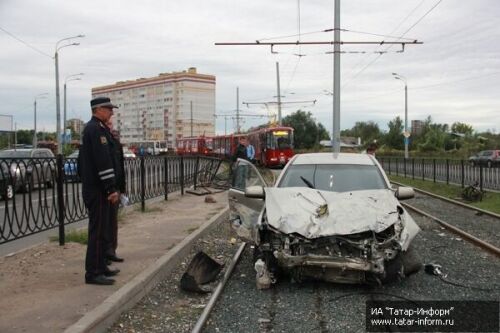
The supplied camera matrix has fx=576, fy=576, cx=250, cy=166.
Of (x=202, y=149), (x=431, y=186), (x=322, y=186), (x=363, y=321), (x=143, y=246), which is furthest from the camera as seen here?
(x=202, y=149)

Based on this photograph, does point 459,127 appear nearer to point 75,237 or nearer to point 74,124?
point 74,124

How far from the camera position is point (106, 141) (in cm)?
604

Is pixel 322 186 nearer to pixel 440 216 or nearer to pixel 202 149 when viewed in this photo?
pixel 440 216

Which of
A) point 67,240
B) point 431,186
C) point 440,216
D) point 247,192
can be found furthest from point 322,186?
point 431,186

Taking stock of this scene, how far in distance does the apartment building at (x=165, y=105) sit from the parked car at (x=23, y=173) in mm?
93726

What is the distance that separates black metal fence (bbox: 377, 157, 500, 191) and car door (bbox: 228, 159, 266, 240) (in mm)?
12755

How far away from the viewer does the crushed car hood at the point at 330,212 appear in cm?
602

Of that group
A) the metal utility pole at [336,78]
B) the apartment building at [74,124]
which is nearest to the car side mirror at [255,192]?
the metal utility pole at [336,78]

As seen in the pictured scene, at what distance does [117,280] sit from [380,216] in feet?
9.71

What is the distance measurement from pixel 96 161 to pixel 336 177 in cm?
324

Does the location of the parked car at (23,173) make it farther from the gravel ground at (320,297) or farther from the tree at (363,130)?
the tree at (363,130)

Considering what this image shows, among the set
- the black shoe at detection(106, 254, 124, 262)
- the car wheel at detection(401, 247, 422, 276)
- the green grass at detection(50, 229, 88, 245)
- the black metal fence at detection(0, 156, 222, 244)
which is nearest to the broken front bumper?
the car wheel at detection(401, 247, 422, 276)

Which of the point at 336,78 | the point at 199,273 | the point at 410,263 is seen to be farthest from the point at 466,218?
the point at 336,78

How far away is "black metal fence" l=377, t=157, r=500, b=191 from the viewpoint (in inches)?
771
